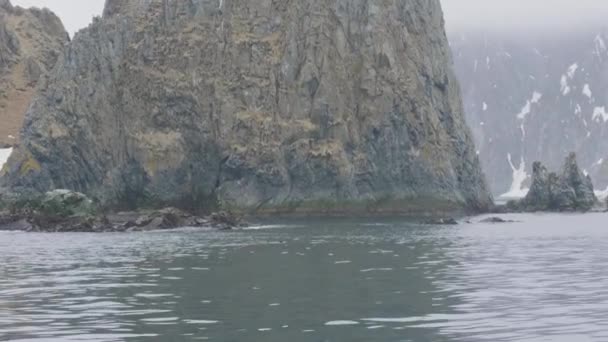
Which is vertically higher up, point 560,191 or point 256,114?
point 256,114

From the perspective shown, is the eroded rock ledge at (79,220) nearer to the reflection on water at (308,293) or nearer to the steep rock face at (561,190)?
the reflection on water at (308,293)

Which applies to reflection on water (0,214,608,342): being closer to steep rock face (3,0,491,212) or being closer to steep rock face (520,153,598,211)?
steep rock face (3,0,491,212)

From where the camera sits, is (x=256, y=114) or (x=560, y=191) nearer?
(x=256, y=114)

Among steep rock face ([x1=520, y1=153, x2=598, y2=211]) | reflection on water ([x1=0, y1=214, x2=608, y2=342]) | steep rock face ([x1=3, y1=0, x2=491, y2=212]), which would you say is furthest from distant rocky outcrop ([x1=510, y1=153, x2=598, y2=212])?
reflection on water ([x1=0, y1=214, x2=608, y2=342])

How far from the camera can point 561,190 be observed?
7003 inches

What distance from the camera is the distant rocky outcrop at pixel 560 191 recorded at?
175375 mm

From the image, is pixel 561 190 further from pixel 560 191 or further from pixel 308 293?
pixel 308 293

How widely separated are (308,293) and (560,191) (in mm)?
148762

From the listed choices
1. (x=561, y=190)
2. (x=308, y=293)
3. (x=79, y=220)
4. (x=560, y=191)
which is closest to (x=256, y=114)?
(x=560, y=191)

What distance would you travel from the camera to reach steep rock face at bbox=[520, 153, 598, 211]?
17538 cm

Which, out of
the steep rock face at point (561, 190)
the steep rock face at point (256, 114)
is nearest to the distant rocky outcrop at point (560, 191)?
the steep rock face at point (561, 190)

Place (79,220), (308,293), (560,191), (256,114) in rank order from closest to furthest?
(308,293), (79,220), (256,114), (560,191)

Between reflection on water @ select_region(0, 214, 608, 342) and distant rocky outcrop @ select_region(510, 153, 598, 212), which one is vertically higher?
distant rocky outcrop @ select_region(510, 153, 598, 212)

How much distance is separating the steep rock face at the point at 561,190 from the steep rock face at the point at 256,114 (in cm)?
1028
